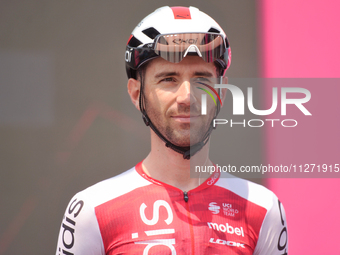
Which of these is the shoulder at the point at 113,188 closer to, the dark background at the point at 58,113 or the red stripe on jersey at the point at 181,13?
the red stripe on jersey at the point at 181,13

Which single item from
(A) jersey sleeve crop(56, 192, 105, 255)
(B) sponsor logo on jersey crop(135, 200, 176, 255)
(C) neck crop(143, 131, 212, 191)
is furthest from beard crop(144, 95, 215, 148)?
(A) jersey sleeve crop(56, 192, 105, 255)

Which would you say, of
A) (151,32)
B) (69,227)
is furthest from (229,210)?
(151,32)

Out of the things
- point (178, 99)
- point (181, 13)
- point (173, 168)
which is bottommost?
point (173, 168)

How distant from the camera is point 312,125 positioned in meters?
3.10

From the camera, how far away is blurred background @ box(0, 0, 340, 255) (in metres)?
3.08

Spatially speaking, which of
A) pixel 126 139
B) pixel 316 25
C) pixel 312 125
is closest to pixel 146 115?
pixel 126 139

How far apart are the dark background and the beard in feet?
3.68

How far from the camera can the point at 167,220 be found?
1886mm

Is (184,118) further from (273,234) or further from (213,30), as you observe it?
(273,234)

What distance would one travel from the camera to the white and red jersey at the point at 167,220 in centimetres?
185

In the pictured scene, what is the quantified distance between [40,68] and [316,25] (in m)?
2.52

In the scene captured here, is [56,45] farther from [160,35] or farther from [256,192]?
[256,192]

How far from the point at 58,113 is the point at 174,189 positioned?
1.59 meters

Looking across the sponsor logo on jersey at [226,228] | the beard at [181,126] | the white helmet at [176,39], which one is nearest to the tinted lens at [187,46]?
the white helmet at [176,39]
